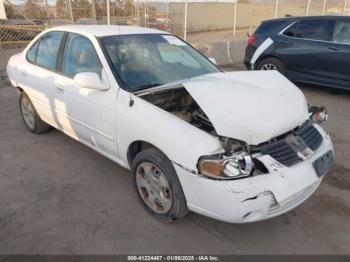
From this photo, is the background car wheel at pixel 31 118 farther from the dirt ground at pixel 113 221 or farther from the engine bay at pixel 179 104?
the engine bay at pixel 179 104

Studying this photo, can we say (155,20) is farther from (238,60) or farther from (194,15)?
(194,15)

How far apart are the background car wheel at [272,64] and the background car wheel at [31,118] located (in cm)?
546

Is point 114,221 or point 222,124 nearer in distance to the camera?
point 222,124

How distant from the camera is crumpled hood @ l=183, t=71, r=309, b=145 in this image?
2500 millimetres

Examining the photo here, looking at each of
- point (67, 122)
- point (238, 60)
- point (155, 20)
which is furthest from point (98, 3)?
point (67, 122)

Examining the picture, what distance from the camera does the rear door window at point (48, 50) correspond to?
161 inches

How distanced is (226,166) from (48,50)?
3064mm

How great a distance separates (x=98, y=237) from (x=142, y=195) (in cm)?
57

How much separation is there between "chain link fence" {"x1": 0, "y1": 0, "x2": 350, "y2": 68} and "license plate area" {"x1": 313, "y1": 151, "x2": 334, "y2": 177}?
754 cm

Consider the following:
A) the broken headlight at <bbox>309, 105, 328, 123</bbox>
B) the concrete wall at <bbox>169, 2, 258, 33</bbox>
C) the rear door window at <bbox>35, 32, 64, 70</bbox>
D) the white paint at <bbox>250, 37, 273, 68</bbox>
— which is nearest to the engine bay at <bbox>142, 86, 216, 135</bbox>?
the broken headlight at <bbox>309, 105, 328, 123</bbox>

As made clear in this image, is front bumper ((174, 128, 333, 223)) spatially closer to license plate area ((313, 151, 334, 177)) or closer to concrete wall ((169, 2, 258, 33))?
license plate area ((313, 151, 334, 177))

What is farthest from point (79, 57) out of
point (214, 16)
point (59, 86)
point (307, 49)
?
point (214, 16)

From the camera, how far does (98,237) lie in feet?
9.25

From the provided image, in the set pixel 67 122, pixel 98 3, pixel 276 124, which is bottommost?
pixel 67 122
